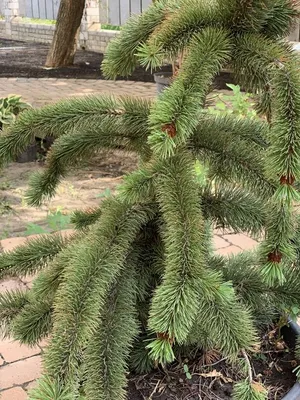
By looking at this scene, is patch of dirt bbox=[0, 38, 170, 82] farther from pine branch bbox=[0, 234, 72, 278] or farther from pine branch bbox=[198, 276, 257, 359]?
pine branch bbox=[198, 276, 257, 359]

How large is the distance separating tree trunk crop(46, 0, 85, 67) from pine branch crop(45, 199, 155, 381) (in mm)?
8241

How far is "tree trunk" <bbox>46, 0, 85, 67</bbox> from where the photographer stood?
29.5ft

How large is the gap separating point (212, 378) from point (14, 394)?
97 centimetres

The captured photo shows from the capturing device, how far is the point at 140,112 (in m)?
1.41

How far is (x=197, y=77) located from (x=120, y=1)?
36.1 ft

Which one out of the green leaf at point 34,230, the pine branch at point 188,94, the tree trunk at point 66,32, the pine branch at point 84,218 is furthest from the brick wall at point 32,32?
the pine branch at point 188,94

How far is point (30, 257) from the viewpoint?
1.51 metres

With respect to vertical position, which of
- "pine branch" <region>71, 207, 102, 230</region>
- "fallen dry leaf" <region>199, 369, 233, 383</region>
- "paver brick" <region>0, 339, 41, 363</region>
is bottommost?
"paver brick" <region>0, 339, 41, 363</region>

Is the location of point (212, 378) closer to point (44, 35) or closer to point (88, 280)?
point (88, 280)

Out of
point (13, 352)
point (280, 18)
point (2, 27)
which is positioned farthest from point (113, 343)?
point (2, 27)

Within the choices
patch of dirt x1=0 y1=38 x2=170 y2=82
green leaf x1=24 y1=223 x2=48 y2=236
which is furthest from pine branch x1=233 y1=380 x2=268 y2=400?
patch of dirt x1=0 y1=38 x2=170 y2=82

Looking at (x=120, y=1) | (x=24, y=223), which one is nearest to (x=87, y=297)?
(x=24, y=223)

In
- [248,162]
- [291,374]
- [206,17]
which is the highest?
[206,17]

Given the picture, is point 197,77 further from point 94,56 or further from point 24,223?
point 94,56
